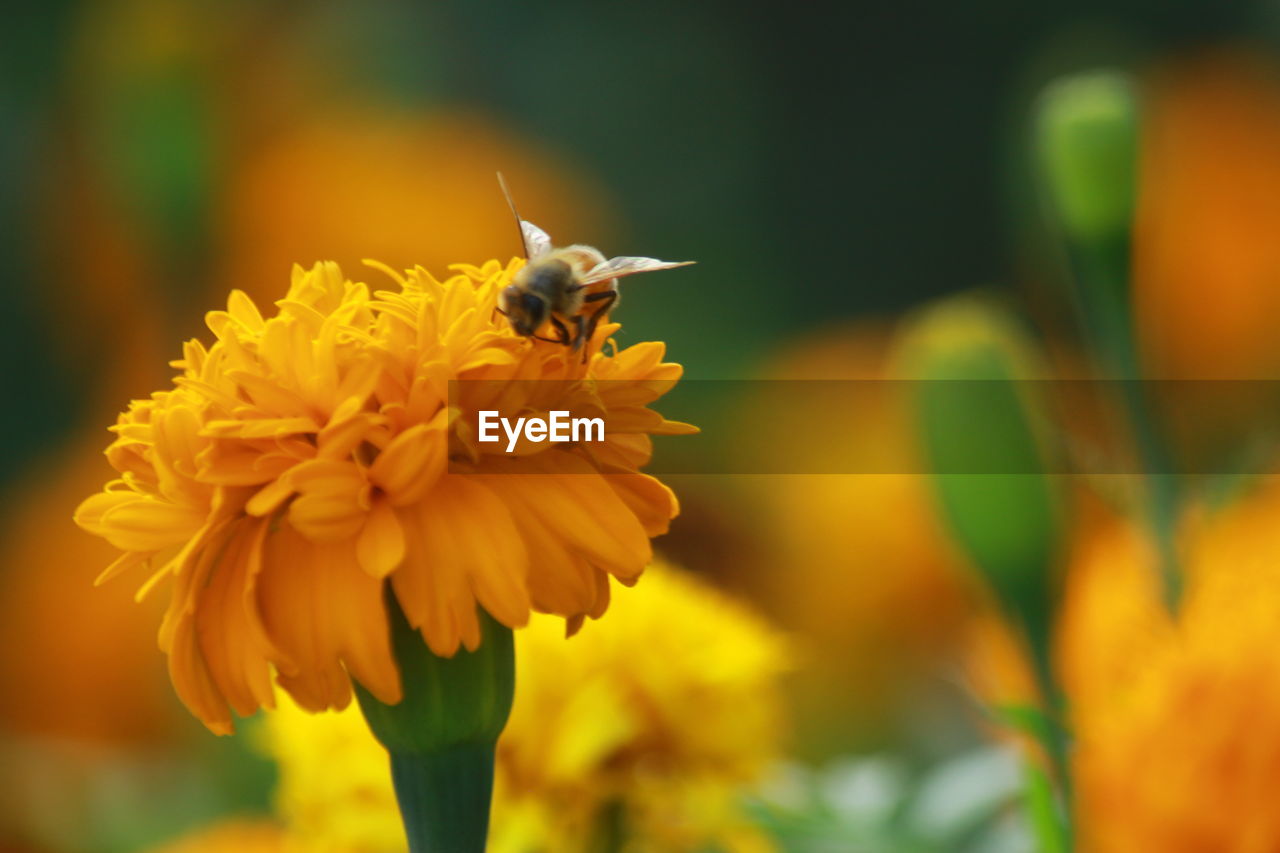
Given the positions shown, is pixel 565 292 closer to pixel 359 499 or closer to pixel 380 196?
pixel 359 499

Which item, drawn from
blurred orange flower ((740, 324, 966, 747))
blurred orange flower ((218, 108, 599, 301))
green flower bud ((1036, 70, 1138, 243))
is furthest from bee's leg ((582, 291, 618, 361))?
blurred orange flower ((218, 108, 599, 301))

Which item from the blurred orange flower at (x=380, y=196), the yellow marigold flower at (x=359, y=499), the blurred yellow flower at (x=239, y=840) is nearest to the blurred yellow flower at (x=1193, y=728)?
the yellow marigold flower at (x=359, y=499)

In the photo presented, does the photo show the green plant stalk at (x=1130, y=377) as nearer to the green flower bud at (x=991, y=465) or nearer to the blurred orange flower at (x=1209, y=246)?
the green flower bud at (x=991, y=465)

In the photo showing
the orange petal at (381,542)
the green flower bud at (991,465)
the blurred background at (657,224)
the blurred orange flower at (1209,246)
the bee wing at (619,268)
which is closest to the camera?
the orange petal at (381,542)

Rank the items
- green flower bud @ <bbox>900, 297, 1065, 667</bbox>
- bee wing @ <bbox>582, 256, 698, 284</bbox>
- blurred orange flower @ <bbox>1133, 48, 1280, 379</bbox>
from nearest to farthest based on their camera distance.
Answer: bee wing @ <bbox>582, 256, 698, 284</bbox>
green flower bud @ <bbox>900, 297, 1065, 667</bbox>
blurred orange flower @ <bbox>1133, 48, 1280, 379</bbox>

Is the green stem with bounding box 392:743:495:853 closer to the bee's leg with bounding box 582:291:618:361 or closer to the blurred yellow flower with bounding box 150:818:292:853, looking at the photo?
the bee's leg with bounding box 582:291:618:361
